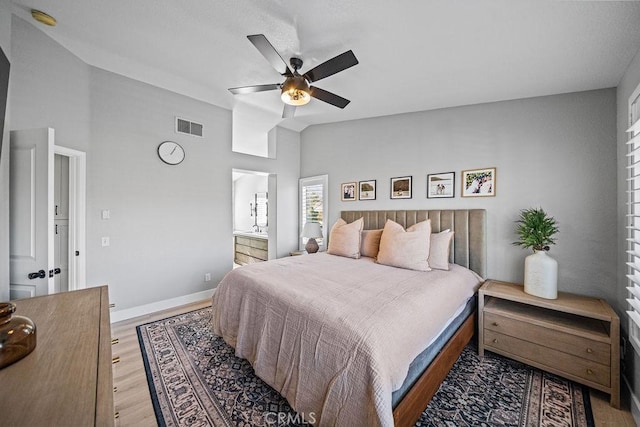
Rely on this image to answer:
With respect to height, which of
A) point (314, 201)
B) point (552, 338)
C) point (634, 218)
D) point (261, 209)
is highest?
point (314, 201)

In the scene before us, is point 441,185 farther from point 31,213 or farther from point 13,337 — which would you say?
point 31,213

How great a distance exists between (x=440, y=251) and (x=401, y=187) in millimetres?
1175

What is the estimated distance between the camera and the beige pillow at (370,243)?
3.39 m

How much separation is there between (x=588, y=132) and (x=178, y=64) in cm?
421

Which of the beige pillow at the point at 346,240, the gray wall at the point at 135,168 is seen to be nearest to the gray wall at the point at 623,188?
the beige pillow at the point at 346,240

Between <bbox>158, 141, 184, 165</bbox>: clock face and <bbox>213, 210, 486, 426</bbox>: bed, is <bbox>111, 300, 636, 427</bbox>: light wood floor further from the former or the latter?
<bbox>158, 141, 184, 165</bbox>: clock face

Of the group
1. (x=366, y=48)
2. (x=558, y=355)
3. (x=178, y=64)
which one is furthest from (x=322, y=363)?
(x=178, y=64)

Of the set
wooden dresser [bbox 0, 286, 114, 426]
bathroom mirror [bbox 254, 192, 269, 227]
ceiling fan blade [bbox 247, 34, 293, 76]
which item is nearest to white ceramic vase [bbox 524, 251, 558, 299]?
ceiling fan blade [bbox 247, 34, 293, 76]

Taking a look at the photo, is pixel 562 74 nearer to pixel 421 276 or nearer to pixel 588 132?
pixel 588 132

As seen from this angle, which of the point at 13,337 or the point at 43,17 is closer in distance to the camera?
the point at 13,337

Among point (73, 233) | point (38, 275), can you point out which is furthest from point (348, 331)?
point (73, 233)

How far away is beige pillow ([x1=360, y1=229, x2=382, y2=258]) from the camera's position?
3386 millimetres

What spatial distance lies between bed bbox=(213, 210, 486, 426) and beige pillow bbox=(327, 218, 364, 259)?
0.54 m

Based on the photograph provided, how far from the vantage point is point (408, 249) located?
109 inches
